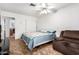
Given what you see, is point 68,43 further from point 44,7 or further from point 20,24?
point 20,24

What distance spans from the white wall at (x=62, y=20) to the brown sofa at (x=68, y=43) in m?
0.09

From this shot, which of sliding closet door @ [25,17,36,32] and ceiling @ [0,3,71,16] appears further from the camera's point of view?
sliding closet door @ [25,17,36,32]

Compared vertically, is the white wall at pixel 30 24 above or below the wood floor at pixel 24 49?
above

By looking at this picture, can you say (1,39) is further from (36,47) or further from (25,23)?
(36,47)

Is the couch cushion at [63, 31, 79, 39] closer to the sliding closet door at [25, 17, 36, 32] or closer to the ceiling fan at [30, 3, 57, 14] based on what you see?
the ceiling fan at [30, 3, 57, 14]

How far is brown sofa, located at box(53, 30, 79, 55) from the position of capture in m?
1.42

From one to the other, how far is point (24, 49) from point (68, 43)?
0.79 meters

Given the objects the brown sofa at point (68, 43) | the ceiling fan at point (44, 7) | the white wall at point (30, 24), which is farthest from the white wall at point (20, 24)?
the brown sofa at point (68, 43)

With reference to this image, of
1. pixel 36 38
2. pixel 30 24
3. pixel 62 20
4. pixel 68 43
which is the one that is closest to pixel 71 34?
pixel 68 43

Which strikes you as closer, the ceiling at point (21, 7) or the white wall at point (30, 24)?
the ceiling at point (21, 7)

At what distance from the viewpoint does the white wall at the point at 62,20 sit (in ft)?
4.66

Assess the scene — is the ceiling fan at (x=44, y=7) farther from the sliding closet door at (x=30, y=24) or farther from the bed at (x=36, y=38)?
the bed at (x=36, y=38)

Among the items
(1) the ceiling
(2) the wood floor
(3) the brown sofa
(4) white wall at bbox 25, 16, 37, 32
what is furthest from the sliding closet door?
(3) the brown sofa

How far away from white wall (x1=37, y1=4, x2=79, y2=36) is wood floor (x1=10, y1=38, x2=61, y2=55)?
0.34 m
